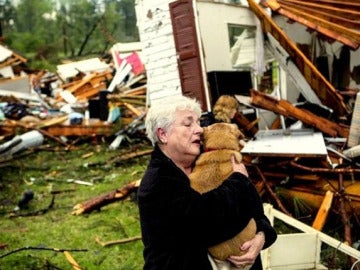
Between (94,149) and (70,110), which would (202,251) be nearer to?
(94,149)

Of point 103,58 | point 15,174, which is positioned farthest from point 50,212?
point 103,58

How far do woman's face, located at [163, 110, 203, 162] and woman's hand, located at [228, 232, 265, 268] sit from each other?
1.71 feet

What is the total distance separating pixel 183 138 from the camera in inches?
78.2

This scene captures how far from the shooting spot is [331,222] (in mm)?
5383

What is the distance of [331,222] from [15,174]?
7128 millimetres

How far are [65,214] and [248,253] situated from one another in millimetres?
5430

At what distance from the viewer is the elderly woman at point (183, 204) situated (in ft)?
5.79

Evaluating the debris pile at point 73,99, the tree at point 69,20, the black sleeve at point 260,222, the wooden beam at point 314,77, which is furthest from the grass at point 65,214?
the tree at point 69,20

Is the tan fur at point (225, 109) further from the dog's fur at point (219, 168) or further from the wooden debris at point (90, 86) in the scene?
the wooden debris at point (90, 86)

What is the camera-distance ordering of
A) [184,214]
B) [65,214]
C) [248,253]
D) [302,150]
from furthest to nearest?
[65,214]
[302,150]
[248,253]
[184,214]

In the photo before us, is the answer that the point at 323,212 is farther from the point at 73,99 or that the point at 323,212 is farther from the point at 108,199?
the point at 73,99

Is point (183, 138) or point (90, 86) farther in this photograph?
point (90, 86)

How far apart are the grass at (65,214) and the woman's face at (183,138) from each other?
2315mm

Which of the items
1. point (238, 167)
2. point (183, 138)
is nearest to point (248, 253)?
point (238, 167)
